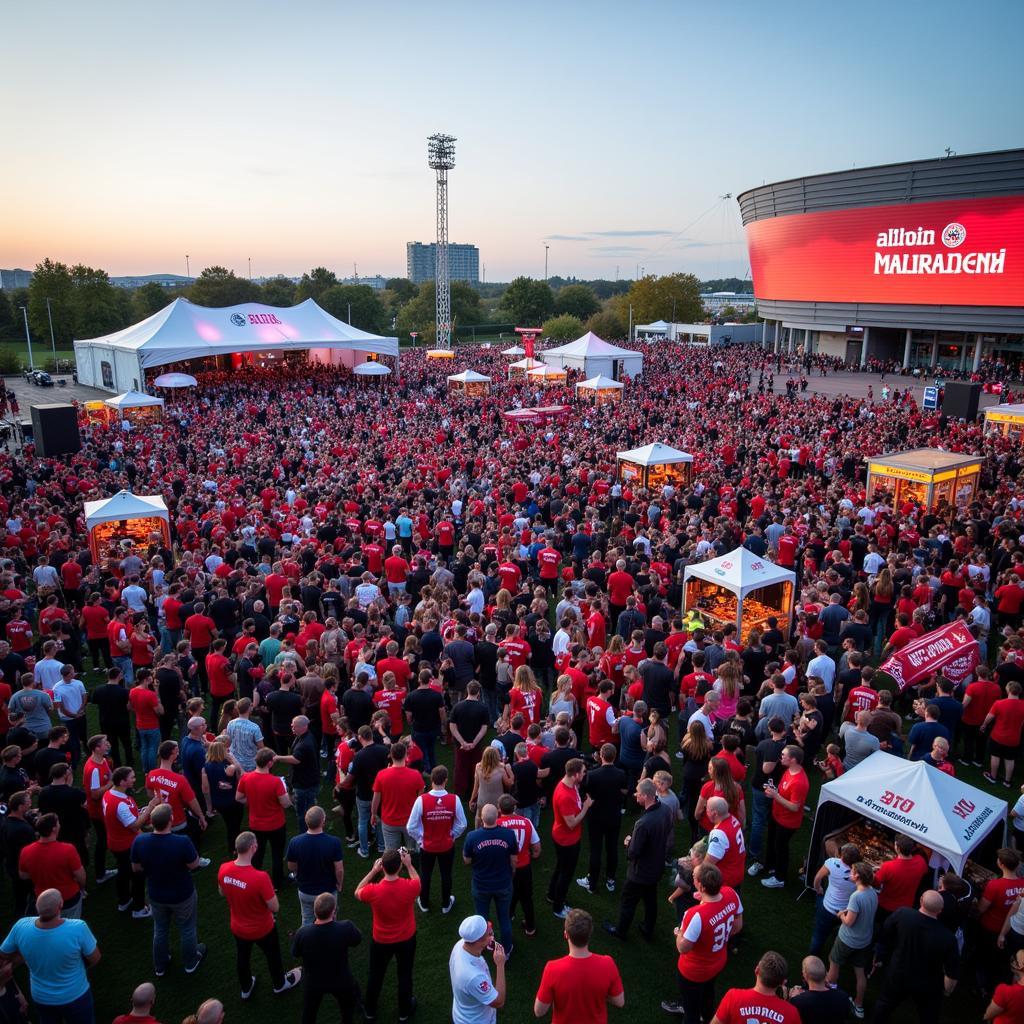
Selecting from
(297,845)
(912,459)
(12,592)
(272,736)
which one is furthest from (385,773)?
(912,459)

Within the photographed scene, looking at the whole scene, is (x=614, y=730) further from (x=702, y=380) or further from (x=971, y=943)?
(x=702, y=380)

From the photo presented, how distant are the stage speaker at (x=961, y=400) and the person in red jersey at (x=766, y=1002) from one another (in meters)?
23.9

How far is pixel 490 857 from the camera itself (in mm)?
4574

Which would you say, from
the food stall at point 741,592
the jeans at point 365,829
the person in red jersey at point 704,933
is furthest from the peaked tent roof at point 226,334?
the person in red jersey at point 704,933

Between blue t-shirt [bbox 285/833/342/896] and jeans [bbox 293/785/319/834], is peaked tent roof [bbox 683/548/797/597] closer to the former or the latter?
jeans [bbox 293/785/319/834]

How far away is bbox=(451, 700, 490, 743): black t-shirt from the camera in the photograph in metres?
6.07

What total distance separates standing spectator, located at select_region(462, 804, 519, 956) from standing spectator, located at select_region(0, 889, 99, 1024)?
212cm

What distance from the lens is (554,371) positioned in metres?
36.8

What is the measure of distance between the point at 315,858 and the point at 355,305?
275ft

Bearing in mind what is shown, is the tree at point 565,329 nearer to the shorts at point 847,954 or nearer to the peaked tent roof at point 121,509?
the peaked tent roof at point 121,509

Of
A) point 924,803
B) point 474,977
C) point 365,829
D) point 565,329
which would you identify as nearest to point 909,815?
point 924,803

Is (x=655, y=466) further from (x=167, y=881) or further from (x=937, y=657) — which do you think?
(x=167, y=881)

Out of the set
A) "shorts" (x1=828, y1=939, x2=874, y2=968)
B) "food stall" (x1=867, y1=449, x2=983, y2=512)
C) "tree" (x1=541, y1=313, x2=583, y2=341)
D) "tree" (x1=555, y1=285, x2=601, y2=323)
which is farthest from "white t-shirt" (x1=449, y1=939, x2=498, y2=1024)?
"tree" (x1=555, y1=285, x2=601, y2=323)

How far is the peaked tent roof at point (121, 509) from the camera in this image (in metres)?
12.1
